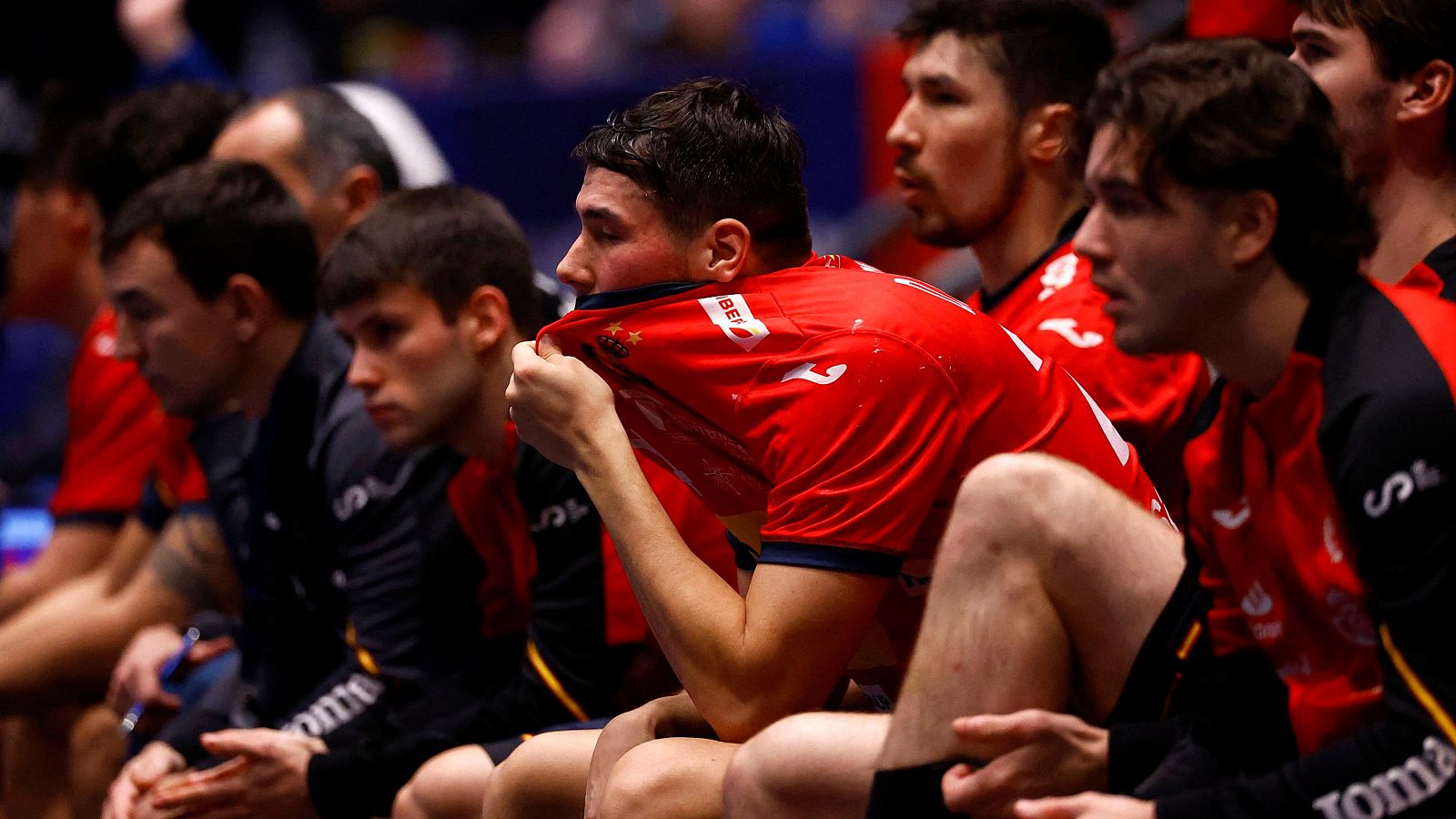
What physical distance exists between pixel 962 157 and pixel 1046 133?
180mm

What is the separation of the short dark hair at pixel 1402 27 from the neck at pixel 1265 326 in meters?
0.89

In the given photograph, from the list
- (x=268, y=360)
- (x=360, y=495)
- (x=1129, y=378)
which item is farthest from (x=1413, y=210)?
(x=268, y=360)

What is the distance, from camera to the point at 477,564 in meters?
3.57

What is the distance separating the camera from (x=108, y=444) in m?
5.21

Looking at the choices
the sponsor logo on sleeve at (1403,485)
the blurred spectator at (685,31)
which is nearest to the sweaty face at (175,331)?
the sponsor logo on sleeve at (1403,485)

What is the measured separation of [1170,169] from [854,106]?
199 inches

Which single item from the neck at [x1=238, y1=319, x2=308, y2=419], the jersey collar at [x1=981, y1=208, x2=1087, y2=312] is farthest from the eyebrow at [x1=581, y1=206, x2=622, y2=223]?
the neck at [x1=238, y1=319, x2=308, y2=419]

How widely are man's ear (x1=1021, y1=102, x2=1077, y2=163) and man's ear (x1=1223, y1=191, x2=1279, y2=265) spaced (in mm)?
1645

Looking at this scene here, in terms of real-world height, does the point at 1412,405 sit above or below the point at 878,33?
above

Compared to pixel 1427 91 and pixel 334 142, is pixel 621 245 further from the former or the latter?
pixel 334 142

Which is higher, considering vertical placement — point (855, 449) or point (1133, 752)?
point (855, 449)

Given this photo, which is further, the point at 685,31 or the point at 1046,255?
the point at 685,31

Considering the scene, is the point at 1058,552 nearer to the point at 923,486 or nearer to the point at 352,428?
the point at 923,486

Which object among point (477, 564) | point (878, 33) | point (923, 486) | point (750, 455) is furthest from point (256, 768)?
point (878, 33)
